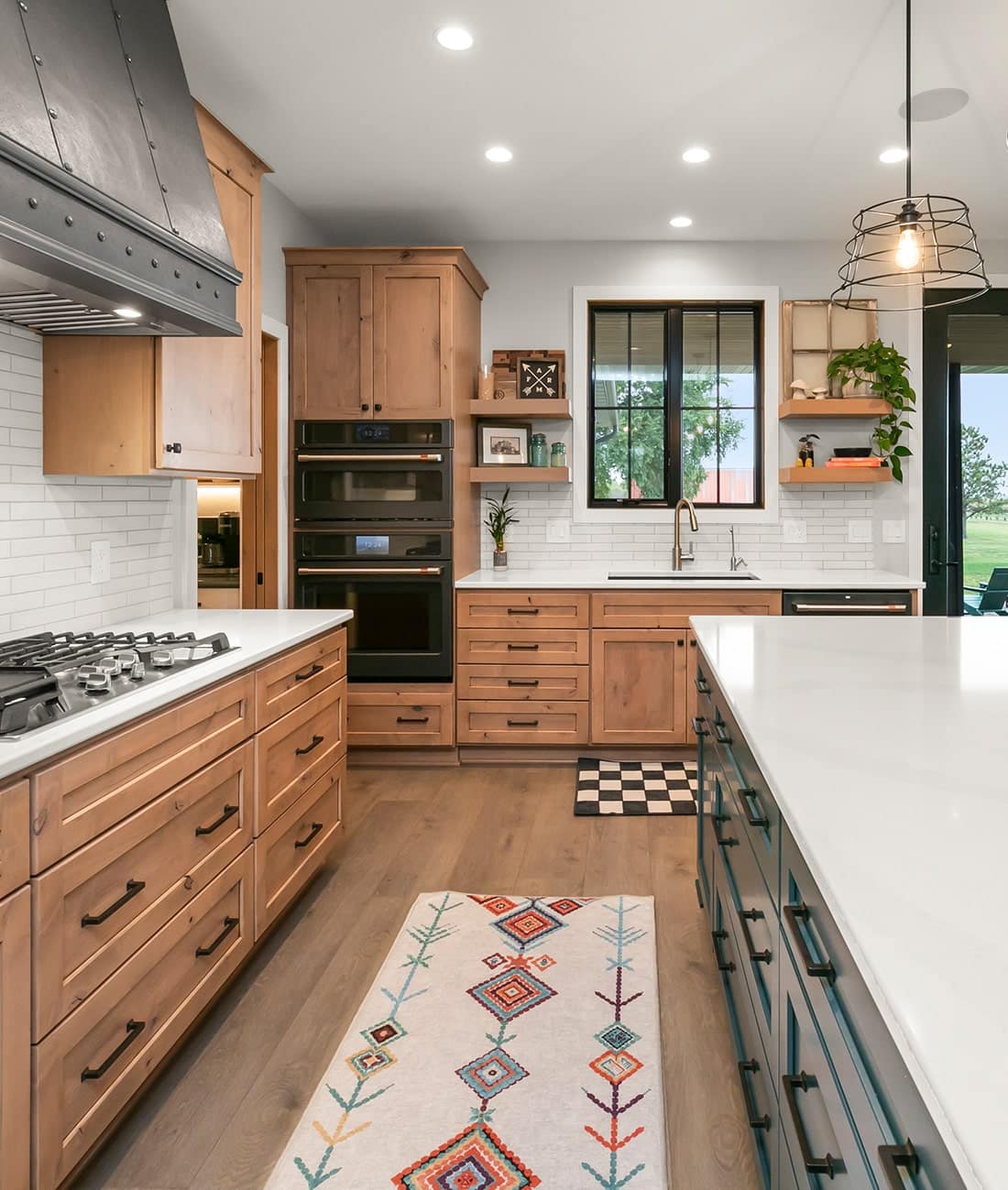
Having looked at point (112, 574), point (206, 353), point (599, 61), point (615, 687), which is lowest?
point (615, 687)

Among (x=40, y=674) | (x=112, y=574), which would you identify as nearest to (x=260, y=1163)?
(x=40, y=674)

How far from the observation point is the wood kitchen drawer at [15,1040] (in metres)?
1.38

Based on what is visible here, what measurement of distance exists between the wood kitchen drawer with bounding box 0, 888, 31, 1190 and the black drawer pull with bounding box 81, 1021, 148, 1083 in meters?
0.17

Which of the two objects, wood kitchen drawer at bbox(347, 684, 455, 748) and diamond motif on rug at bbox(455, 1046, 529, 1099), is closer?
diamond motif on rug at bbox(455, 1046, 529, 1099)

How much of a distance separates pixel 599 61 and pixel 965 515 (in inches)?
135

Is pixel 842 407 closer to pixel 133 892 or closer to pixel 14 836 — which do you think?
pixel 133 892

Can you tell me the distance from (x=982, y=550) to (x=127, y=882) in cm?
497

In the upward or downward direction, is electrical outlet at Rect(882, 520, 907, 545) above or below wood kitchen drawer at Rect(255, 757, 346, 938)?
above

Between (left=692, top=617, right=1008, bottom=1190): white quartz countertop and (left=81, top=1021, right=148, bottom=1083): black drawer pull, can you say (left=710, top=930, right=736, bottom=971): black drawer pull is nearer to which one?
(left=692, top=617, right=1008, bottom=1190): white quartz countertop

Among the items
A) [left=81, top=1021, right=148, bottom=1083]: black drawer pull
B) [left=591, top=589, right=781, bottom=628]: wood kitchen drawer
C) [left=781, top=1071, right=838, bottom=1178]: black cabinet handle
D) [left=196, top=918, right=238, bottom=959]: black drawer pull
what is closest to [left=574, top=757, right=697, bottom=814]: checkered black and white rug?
[left=591, top=589, right=781, bottom=628]: wood kitchen drawer

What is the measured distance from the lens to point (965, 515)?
518cm

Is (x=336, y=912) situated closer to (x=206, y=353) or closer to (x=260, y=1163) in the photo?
(x=260, y=1163)

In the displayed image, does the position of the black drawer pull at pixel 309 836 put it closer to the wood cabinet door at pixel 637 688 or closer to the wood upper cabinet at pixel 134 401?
the wood upper cabinet at pixel 134 401

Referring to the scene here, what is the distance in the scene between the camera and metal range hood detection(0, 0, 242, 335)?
169 cm
